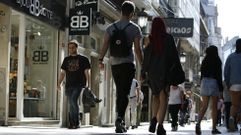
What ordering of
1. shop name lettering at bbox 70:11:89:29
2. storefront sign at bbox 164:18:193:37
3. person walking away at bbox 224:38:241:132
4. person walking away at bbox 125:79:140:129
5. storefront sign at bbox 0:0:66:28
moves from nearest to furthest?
person walking away at bbox 224:38:241:132
storefront sign at bbox 0:0:66:28
person walking away at bbox 125:79:140:129
shop name lettering at bbox 70:11:89:29
storefront sign at bbox 164:18:193:37

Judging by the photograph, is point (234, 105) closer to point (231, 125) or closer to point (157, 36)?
point (231, 125)

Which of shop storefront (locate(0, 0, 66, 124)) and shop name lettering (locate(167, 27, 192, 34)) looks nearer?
shop storefront (locate(0, 0, 66, 124))

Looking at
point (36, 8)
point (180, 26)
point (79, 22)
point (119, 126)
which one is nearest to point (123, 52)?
point (119, 126)

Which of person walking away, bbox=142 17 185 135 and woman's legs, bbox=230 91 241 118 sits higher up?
person walking away, bbox=142 17 185 135

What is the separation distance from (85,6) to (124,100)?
889cm

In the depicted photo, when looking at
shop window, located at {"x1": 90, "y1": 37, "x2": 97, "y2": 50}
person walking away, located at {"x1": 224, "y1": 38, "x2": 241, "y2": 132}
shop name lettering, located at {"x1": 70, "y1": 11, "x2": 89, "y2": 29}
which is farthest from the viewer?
shop window, located at {"x1": 90, "y1": 37, "x2": 97, "y2": 50}

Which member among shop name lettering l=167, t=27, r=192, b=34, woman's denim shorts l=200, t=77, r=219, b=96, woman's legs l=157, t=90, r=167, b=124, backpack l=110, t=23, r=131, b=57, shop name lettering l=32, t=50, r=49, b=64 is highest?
shop name lettering l=167, t=27, r=192, b=34

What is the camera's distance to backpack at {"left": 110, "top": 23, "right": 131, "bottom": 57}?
10547 mm

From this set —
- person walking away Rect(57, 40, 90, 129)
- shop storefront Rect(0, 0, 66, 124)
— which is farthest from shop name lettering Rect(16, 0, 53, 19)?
person walking away Rect(57, 40, 90, 129)

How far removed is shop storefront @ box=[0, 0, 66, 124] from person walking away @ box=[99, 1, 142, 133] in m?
4.43

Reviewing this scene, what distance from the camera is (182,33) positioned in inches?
1072

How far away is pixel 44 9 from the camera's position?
16.8 m

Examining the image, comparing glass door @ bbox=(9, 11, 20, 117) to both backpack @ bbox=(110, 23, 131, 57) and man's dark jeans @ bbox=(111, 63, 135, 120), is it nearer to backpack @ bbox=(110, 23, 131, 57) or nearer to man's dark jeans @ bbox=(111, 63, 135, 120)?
backpack @ bbox=(110, 23, 131, 57)

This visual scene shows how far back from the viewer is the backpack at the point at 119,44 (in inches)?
415
